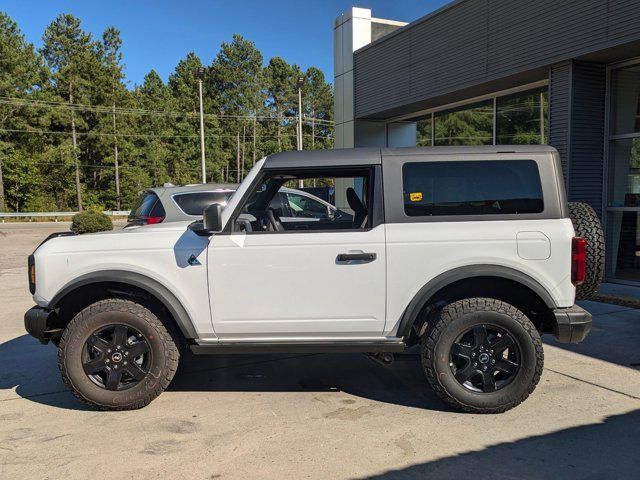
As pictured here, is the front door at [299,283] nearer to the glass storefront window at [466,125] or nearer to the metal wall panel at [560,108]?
the metal wall panel at [560,108]

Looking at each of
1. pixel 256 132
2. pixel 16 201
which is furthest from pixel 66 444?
pixel 256 132

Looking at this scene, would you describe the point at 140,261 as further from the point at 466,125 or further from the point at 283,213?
the point at 466,125

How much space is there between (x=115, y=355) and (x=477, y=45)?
8992 millimetres

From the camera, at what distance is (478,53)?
10141mm

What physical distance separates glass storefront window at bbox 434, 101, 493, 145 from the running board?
881 centimetres

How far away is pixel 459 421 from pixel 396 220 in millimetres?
1537

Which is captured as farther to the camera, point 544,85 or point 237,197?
point 544,85

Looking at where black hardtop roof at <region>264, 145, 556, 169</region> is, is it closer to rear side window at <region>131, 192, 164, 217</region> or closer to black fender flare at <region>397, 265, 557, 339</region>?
black fender flare at <region>397, 265, 557, 339</region>

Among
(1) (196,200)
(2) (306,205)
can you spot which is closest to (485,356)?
(2) (306,205)

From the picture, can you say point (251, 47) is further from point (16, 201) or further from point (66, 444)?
point (66, 444)

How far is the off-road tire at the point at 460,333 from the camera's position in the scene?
150 inches

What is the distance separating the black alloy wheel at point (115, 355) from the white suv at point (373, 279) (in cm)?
1

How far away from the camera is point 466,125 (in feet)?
40.2

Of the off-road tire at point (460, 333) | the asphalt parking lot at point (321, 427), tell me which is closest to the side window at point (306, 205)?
the asphalt parking lot at point (321, 427)
